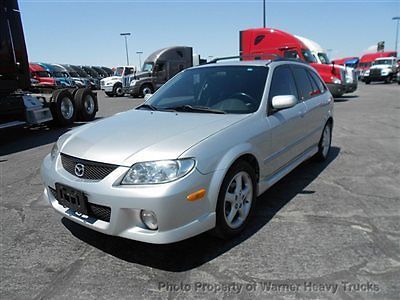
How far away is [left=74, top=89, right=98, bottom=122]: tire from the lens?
1102 cm

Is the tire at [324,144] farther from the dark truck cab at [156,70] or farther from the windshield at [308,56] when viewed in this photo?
the dark truck cab at [156,70]

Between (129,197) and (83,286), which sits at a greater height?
(129,197)

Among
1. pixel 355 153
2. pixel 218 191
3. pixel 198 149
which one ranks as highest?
pixel 198 149

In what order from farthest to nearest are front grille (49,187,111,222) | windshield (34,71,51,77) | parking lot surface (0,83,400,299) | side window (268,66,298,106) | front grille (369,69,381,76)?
front grille (369,69,381,76) → windshield (34,71,51,77) → side window (268,66,298,106) → front grille (49,187,111,222) → parking lot surface (0,83,400,299)

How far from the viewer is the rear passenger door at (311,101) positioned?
15.6 feet

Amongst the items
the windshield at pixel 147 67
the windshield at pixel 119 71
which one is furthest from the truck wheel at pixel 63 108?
the windshield at pixel 119 71

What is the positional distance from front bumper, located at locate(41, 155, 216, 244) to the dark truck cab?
66.5 ft

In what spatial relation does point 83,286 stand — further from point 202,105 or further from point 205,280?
point 202,105

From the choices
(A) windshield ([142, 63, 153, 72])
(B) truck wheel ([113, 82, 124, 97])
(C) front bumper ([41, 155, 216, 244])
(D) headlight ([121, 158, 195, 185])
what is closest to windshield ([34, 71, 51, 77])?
(B) truck wheel ([113, 82, 124, 97])

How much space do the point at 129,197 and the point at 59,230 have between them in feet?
4.53

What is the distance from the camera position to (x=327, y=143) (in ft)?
19.4

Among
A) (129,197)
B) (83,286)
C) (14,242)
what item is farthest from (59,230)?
(129,197)

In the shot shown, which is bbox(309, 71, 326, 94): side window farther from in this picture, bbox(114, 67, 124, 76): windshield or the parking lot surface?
bbox(114, 67, 124, 76): windshield

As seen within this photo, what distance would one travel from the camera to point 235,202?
3.23 m
